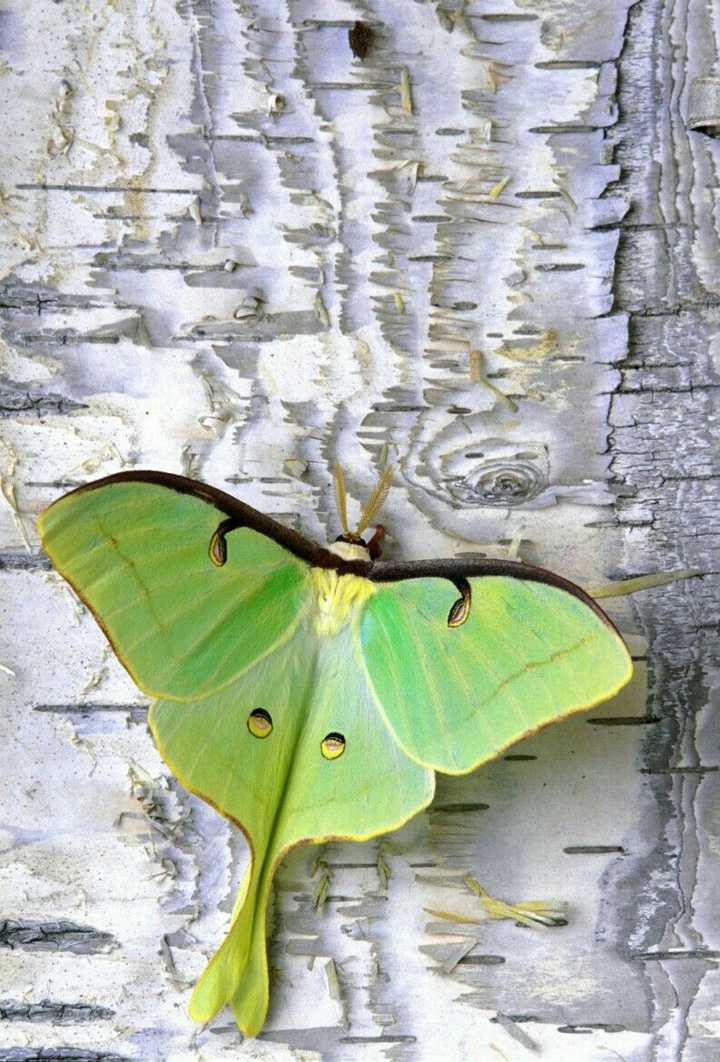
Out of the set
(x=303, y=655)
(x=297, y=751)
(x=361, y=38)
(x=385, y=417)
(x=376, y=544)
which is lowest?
(x=297, y=751)

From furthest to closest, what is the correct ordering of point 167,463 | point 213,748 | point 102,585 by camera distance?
point 167,463
point 213,748
point 102,585

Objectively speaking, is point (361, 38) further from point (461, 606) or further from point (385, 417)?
point (461, 606)

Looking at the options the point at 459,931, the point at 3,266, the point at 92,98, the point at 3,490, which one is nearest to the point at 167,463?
the point at 3,490

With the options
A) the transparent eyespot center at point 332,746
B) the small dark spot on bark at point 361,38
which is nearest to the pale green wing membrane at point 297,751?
the transparent eyespot center at point 332,746

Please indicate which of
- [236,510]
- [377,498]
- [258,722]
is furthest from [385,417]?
[258,722]

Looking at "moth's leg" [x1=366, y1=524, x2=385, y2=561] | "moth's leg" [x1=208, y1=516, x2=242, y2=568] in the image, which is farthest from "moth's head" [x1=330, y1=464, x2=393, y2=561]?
"moth's leg" [x1=208, y1=516, x2=242, y2=568]

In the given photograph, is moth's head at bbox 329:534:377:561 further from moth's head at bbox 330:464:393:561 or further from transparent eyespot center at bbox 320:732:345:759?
transparent eyespot center at bbox 320:732:345:759

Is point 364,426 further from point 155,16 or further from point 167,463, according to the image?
point 155,16
